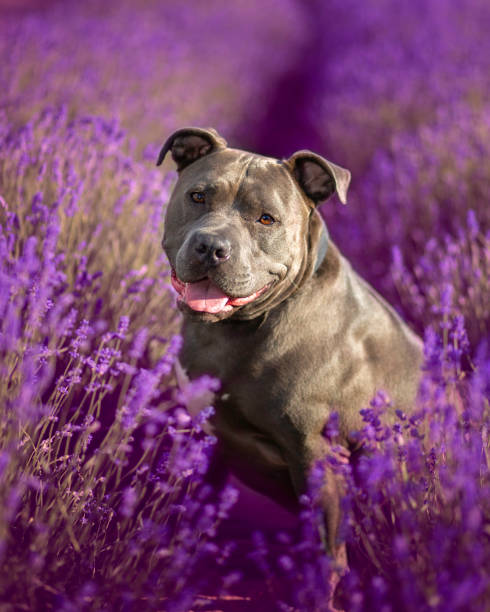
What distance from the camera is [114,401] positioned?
278cm

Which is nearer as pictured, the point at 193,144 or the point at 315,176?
the point at 315,176

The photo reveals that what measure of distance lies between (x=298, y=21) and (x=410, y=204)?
1032cm

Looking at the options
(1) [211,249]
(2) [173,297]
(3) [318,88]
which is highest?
(1) [211,249]

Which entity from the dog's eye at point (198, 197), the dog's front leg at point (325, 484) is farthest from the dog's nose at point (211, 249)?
the dog's front leg at point (325, 484)

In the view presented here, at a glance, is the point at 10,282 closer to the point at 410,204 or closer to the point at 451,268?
the point at 451,268

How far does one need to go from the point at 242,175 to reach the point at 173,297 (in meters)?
1.10

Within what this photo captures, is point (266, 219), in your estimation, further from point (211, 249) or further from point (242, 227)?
point (211, 249)

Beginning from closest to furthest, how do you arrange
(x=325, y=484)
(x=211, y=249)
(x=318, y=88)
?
1. (x=211, y=249)
2. (x=325, y=484)
3. (x=318, y=88)

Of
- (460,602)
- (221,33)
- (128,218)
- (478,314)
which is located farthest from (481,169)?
(221,33)

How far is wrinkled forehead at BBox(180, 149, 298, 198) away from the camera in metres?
2.15

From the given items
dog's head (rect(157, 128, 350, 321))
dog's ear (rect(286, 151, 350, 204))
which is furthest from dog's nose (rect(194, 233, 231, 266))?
dog's ear (rect(286, 151, 350, 204))

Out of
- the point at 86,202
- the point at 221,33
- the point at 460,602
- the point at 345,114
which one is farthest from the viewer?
the point at 221,33

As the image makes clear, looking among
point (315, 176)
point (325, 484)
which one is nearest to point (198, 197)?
point (315, 176)

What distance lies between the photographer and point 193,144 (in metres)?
2.42
